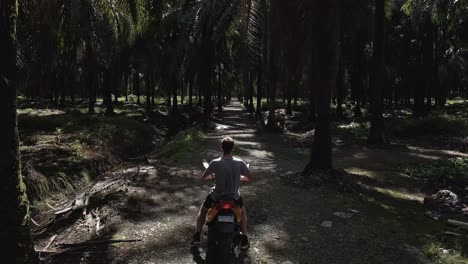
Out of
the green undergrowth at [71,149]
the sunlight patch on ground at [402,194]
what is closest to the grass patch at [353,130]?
the green undergrowth at [71,149]

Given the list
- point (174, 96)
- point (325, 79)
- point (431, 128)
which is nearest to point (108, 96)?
point (174, 96)

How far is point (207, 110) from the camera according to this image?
30016 millimetres

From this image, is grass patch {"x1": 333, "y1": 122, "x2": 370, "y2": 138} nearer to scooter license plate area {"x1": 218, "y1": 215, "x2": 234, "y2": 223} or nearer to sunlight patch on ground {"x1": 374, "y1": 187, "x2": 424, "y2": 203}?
sunlight patch on ground {"x1": 374, "y1": 187, "x2": 424, "y2": 203}

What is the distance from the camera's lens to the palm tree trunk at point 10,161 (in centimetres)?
480

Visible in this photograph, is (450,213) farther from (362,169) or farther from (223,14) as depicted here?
(223,14)

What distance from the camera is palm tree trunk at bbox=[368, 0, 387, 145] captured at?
17172mm

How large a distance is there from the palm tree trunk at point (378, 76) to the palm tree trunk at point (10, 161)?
50.6 feet

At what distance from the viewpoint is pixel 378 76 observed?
57.8 feet

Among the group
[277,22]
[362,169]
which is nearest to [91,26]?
[277,22]

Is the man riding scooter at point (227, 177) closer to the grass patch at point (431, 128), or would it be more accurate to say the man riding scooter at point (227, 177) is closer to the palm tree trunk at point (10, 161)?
the palm tree trunk at point (10, 161)

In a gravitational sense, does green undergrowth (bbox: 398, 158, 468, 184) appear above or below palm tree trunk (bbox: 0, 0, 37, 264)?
below

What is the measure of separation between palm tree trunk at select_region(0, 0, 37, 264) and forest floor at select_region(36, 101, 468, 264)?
1.14 metres

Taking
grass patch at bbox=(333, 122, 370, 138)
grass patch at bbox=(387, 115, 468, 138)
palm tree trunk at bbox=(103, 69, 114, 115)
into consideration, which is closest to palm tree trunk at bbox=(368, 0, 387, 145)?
grass patch at bbox=(333, 122, 370, 138)

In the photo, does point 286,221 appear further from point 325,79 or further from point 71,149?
point 71,149
